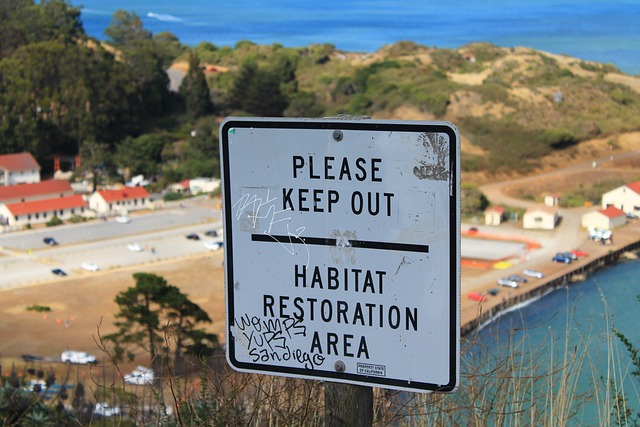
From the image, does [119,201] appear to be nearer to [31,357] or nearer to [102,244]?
[102,244]

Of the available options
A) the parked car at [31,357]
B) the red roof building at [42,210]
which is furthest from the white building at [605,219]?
the parked car at [31,357]

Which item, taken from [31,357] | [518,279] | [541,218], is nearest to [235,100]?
[541,218]

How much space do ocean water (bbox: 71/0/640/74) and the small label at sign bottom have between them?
28920 mm

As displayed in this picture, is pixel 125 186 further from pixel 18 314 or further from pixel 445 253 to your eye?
pixel 445 253

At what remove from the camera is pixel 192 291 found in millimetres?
15789

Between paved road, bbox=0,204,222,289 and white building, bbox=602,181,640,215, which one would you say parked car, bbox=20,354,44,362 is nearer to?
paved road, bbox=0,204,222,289

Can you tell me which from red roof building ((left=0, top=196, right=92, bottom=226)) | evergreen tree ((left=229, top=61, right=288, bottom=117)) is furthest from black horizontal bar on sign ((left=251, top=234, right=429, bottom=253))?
evergreen tree ((left=229, top=61, right=288, bottom=117))

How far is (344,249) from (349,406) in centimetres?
21

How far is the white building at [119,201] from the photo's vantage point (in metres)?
22.7

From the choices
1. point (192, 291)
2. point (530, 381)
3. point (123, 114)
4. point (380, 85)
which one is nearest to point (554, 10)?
point (380, 85)

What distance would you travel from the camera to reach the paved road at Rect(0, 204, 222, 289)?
17.6 metres

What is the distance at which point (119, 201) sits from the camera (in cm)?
2298

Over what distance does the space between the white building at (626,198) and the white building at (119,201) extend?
35.2ft

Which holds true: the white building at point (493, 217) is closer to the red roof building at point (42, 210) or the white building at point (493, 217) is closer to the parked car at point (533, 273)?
the parked car at point (533, 273)
